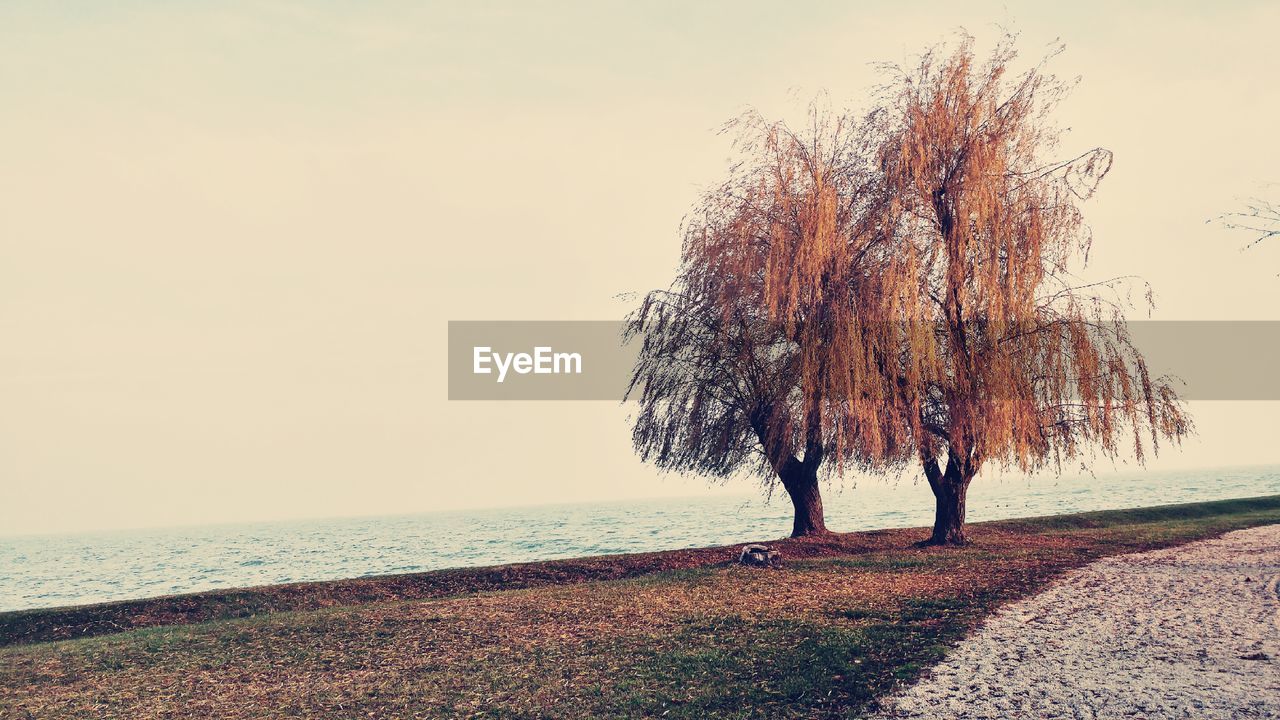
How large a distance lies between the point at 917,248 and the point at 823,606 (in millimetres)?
9546

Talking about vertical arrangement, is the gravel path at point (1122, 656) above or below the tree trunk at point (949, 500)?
below

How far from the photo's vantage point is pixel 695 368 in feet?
72.1

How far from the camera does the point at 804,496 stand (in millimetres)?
22531

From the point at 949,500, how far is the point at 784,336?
556cm

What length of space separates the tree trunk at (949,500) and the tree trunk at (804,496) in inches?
112

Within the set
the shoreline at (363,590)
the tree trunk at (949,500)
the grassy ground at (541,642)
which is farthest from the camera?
the tree trunk at (949,500)

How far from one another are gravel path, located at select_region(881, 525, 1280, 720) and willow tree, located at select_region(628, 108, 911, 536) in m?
6.16

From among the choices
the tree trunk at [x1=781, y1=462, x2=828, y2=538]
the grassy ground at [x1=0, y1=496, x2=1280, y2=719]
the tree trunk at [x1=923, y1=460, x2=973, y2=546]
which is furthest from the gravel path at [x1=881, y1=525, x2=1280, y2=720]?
the tree trunk at [x1=781, y1=462, x2=828, y2=538]

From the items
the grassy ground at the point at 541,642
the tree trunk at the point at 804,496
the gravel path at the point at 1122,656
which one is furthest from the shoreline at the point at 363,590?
the gravel path at the point at 1122,656

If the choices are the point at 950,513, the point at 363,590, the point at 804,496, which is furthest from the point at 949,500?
the point at 363,590

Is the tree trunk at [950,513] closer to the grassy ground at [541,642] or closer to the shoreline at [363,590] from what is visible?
the shoreline at [363,590]

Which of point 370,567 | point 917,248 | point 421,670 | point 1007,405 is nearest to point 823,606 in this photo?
point 421,670

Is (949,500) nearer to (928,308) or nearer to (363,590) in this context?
(928,308)

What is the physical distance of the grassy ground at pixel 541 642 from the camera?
8.97m
